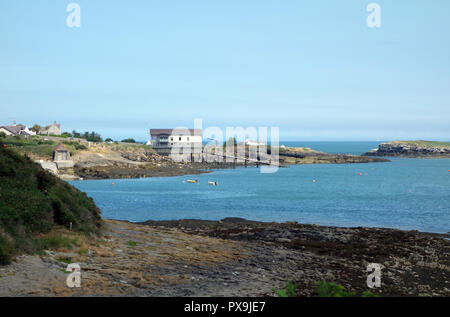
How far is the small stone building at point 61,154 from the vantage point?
296 ft

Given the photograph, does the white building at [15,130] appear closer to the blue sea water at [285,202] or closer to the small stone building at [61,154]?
the small stone building at [61,154]

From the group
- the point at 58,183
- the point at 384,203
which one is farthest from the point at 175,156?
the point at 58,183

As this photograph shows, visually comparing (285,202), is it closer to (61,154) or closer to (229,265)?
(229,265)

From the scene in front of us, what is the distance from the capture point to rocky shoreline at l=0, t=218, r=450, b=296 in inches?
542

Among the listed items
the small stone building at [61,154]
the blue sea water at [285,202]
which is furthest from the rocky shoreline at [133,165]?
the blue sea water at [285,202]

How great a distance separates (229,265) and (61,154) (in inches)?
3157

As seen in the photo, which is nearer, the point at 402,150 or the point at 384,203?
the point at 384,203

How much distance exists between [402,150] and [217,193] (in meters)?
149

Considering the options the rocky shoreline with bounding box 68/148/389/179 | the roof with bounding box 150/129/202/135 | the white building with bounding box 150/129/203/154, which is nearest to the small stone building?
the rocky shoreline with bounding box 68/148/389/179

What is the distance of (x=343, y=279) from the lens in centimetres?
1800

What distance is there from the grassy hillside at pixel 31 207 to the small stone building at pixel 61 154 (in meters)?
70.8

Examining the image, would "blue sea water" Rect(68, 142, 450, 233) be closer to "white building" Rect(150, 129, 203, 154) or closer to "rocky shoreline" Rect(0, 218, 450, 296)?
"rocky shoreline" Rect(0, 218, 450, 296)
